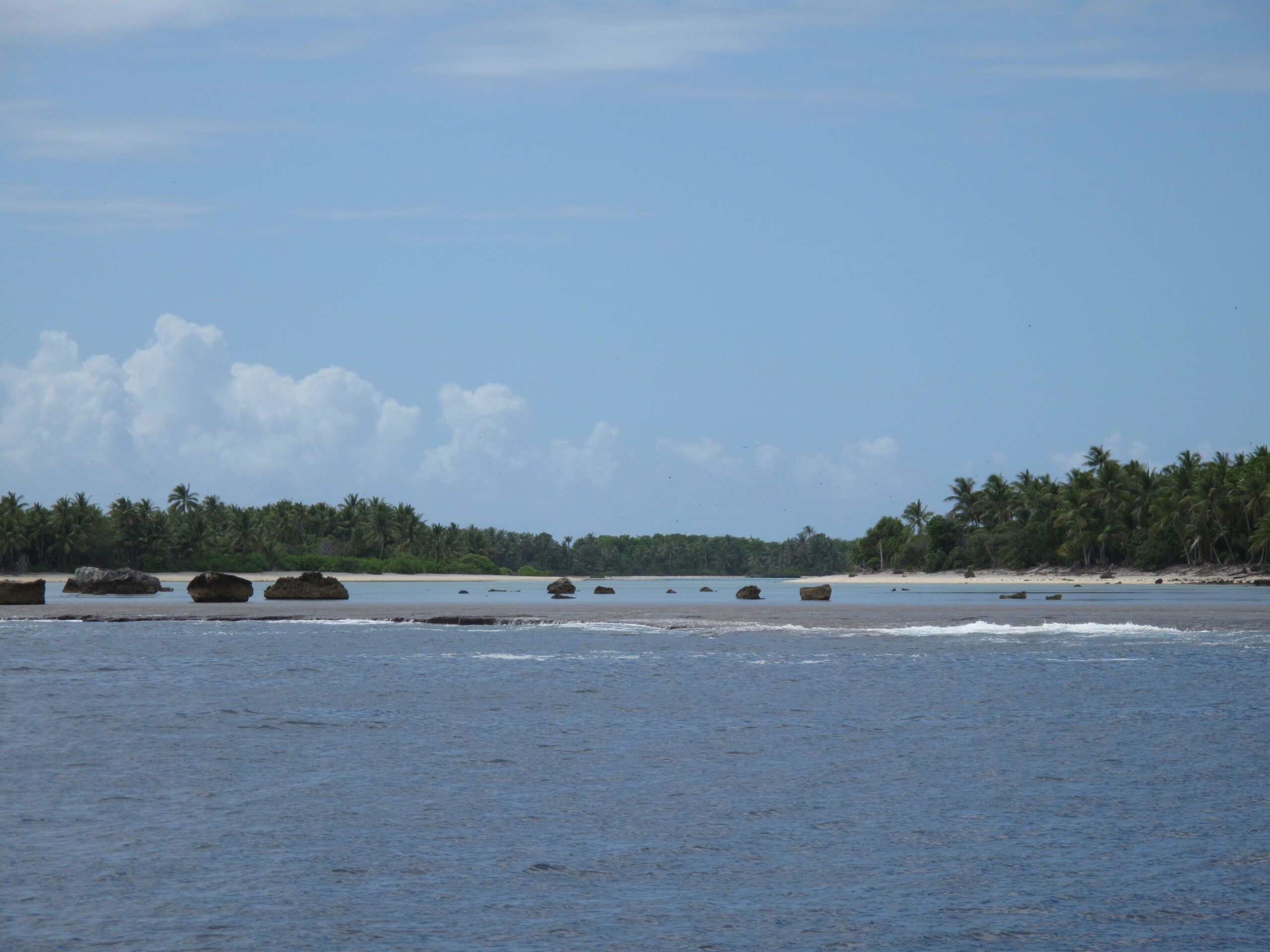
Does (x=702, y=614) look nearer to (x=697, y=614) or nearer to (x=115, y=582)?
(x=697, y=614)

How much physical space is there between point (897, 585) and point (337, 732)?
13257cm

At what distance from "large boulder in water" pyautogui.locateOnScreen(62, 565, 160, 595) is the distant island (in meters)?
77.2

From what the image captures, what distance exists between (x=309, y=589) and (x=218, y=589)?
5.03 m

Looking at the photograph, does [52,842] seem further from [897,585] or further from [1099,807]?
[897,585]

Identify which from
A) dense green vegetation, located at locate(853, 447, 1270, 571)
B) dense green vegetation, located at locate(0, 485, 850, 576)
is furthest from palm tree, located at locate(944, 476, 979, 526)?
dense green vegetation, located at locate(0, 485, 850, 576)

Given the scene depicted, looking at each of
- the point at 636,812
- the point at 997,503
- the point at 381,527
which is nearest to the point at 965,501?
the point at 997,503

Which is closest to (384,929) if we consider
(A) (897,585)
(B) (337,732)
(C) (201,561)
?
(B) (337,732)

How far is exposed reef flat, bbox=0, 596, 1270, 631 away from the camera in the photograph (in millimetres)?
47719

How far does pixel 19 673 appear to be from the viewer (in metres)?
28.1

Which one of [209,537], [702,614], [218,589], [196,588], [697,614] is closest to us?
[697,614]

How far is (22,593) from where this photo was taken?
6156 cm

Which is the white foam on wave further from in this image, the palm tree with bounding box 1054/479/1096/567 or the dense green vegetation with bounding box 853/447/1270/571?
the palm tree with bounding box 1054/479/1096/567

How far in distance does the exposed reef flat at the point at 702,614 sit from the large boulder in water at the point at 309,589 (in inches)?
27.0

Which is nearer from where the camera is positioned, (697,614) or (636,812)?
(636,812)
